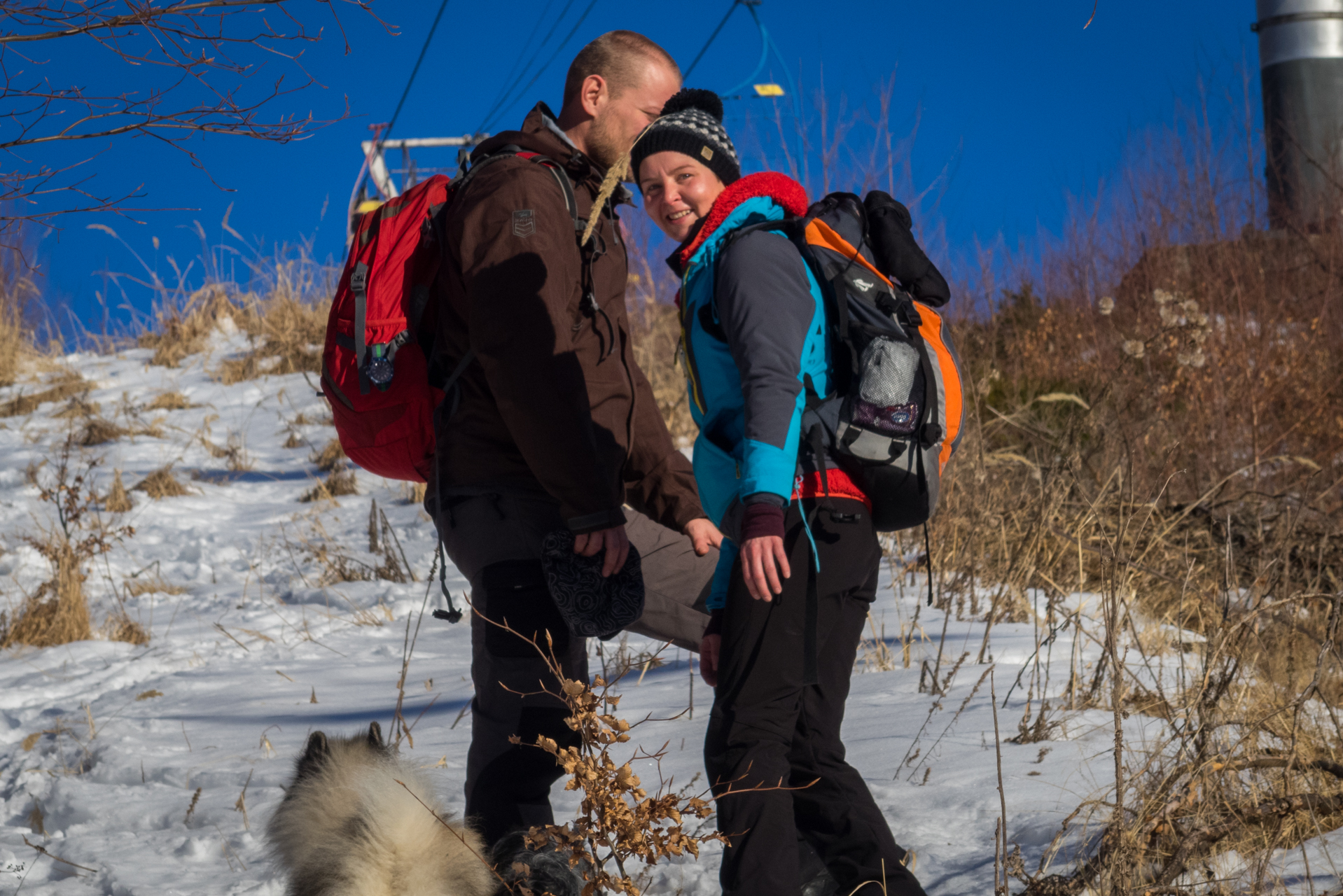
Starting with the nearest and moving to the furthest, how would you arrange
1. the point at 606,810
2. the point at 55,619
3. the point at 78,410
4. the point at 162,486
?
1. the point at 606,810
2. the point at 55,619
3. the point at 162,486
4. the point at 78,410

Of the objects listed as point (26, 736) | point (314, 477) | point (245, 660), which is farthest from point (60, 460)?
point (26, 736)

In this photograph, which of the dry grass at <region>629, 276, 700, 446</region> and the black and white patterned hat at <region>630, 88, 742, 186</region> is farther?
the dry grass at <region>629, 276, 700, 446</region>

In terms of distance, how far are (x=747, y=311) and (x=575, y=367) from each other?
→ 368 millimetres

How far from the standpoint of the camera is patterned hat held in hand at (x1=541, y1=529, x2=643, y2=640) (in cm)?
184

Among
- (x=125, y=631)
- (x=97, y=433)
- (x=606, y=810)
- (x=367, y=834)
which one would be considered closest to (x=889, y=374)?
(x=606, y=810)

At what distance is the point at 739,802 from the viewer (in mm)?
1657

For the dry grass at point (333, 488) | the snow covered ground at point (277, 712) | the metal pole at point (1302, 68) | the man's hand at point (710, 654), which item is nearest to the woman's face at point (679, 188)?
the man's hand at point (710, 654)

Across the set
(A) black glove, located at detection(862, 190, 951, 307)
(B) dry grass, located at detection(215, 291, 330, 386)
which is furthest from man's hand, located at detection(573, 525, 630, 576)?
(B) dry grass, located at detection(215, 291, 330, 386)

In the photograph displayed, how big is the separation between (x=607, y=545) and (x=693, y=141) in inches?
33.6

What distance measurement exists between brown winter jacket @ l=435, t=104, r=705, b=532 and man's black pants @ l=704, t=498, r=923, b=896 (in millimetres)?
369

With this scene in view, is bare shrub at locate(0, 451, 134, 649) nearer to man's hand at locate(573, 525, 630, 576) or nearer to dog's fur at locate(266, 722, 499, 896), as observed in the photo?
dog's fur at locate(266, 722, 499, 896)

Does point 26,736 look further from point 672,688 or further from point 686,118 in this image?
point 686,118

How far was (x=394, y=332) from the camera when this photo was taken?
1.95 m

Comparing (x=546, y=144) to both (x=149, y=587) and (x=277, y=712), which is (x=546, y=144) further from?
(x=149, y=587)
